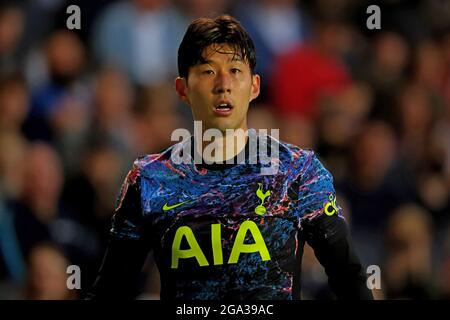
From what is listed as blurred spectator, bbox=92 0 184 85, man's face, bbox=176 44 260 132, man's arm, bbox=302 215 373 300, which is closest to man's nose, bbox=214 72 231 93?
man's face, bbox=176 44 260 132

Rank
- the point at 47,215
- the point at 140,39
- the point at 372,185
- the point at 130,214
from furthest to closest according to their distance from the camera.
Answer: the point at 140,39, the point at 372,185, the point at 47,215, the point at 130,214

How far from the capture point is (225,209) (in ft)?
9.64

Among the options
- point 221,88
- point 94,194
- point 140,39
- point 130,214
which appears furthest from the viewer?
point 140,39

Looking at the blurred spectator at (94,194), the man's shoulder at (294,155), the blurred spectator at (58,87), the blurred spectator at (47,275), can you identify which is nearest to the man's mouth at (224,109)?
the man's shoulder at (294,155)

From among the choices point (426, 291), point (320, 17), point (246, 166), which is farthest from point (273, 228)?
point (320, 17)

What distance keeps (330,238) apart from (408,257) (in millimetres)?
3001

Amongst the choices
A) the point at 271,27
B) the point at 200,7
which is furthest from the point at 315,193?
the point at 200,7

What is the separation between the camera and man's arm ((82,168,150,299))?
3.02m

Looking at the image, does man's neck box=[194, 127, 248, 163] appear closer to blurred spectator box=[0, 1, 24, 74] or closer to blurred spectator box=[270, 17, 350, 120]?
blurred spectator box=[270, 17, 350, 120]

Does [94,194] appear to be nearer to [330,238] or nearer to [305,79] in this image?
[305,79]

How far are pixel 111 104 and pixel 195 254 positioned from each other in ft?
11.3

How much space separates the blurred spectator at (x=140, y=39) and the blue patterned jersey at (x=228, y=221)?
10.6 ft

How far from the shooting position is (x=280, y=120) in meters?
6.18
